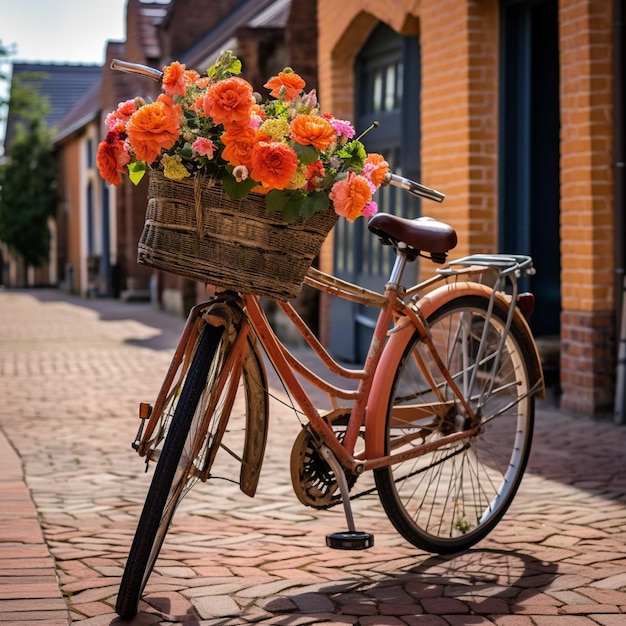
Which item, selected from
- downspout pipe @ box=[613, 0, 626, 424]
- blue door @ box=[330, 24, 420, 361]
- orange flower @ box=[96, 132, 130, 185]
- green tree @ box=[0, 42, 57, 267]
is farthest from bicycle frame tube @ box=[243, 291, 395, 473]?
green tree @ box=[0, 42, 57, 267]

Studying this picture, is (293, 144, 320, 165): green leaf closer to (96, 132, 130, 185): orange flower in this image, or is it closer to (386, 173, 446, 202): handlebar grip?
(386, 173, 446, 202): handlebar grip

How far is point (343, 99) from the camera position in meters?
11.4

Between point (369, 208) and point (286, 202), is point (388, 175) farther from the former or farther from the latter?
point (286, 202)

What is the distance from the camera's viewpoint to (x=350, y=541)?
384 centimetres

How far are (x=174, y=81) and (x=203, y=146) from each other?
209mm

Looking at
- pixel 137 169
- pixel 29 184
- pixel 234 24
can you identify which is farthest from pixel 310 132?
pixel 29 184

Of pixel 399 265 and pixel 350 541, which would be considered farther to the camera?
pixel 399 265

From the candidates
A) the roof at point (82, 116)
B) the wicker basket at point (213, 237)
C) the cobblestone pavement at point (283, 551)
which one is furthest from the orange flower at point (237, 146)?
the roof at point (82, 116)

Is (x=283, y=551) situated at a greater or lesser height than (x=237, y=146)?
lesser

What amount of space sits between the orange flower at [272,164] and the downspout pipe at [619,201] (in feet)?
14.0

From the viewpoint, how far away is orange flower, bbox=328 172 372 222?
11.8 ft

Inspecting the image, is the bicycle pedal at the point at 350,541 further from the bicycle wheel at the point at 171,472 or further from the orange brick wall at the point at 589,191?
the orange brick wall at the point at 589,191

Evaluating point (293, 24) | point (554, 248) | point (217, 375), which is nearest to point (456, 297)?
point (217, 375)

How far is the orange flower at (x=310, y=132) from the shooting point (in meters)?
3.54
